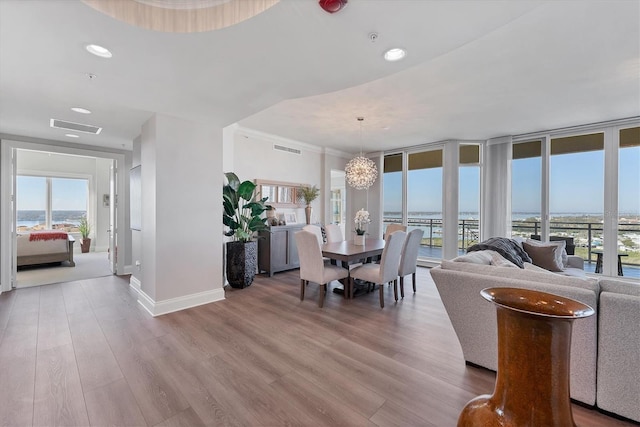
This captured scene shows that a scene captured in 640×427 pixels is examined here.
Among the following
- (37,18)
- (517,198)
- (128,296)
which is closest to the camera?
(37,18)

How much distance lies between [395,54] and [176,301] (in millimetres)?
3636

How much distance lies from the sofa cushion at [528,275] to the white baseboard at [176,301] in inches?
120

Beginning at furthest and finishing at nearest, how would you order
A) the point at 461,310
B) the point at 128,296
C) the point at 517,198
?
the point at 517,198 → the point at 128,296 → the point at 461,310

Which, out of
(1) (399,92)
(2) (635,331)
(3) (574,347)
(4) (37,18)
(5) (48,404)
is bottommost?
(5) (48,404)

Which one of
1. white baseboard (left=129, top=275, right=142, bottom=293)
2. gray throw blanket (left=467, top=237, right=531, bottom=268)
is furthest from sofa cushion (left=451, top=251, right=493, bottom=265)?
white baseboard (left=129, top=275, right=142, bottom=293)

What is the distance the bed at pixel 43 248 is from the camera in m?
5.60

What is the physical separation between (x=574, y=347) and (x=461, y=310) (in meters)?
0.67

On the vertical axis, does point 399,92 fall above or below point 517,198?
above

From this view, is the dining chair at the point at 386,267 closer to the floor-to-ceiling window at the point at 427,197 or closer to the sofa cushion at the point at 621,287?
the sofa cushion at the point at 621,287

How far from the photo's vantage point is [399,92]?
3615mm

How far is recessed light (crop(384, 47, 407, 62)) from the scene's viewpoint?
201 centimetres

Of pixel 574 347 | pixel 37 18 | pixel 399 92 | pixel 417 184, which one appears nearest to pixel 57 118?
pixel 37 18

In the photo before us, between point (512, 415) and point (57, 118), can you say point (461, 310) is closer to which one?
point (512, 415)

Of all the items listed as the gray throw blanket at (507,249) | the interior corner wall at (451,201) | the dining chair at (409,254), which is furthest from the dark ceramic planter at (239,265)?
the interior corner wall at (451,201)
